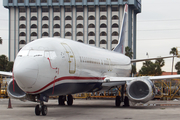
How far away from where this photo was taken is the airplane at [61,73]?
1266cm

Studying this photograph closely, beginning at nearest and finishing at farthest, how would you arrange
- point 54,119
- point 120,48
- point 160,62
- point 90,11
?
point 54,119 < point 120,48 < point 160,62 < point 90,11

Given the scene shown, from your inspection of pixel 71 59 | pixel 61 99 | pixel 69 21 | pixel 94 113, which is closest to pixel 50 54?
pixel 71 59

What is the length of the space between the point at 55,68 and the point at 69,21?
98936 millimetres

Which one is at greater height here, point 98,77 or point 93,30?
point 93,30

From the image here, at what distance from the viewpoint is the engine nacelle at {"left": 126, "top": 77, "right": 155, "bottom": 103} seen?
56.8ft

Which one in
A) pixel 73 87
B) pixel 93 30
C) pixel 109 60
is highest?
pixel 93 30

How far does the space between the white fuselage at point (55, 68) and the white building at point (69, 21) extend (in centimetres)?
9079

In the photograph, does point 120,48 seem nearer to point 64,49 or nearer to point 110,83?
point 110,83

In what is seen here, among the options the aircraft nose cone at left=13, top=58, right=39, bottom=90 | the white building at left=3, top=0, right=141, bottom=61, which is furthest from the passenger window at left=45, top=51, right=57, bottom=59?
the white building at left=3, top=0, right=141, bottom=61

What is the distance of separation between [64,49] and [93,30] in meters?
96.5

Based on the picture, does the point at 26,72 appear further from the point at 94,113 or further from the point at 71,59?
the point at 94,113

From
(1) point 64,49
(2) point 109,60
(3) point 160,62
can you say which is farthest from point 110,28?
(1) point 64,49

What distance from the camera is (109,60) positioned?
2142cm

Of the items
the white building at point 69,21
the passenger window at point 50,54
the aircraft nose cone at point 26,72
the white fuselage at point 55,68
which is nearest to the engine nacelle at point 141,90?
the white fuselage at point 55,68
